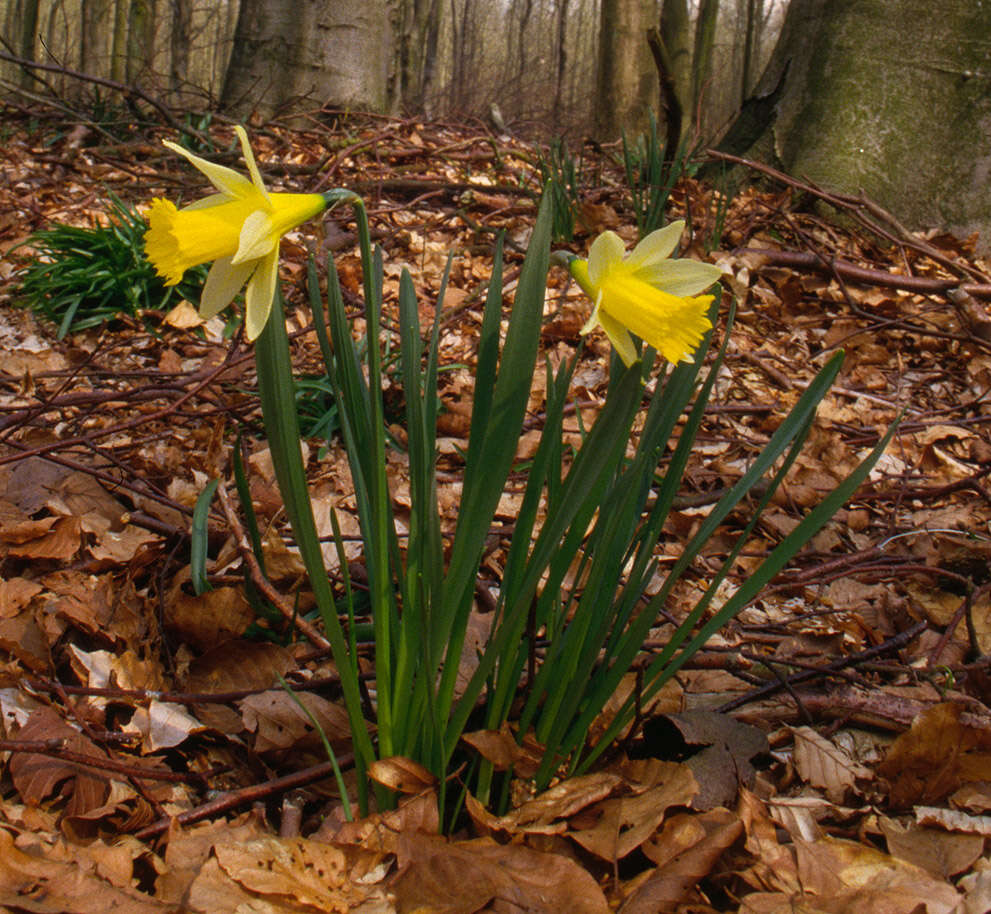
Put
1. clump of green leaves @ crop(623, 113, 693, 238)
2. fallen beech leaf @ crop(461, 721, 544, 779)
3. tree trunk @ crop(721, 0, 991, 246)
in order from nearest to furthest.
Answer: fallen beech leaf @ crop(461, 721, 544, 779), clump of green leaves @ crop(623, 113, 693, 238), tree trunk @ crop(721, 0, 991, 246)

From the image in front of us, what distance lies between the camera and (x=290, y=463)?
2.89 ft

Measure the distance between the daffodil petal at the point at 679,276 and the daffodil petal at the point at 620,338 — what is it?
0.19ft

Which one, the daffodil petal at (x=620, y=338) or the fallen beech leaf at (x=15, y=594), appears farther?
the fallen beech leaf at (x=15, y=594)

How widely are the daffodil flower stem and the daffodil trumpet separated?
40 millimetres

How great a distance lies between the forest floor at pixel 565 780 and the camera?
1.00 metres

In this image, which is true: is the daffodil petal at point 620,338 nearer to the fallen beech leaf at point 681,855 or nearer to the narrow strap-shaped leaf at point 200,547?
the fallen beech leaf at point 681,855

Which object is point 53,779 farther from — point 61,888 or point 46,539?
point 46,539

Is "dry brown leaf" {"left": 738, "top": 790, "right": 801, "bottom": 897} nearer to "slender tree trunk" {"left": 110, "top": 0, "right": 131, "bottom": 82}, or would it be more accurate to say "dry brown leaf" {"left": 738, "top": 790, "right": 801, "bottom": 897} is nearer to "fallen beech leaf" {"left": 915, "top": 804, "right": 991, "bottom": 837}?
"fallen beech leaf" {"left": 915, "top": 804, "right": 991, "bottom": 837}

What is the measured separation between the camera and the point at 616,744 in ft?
4.07

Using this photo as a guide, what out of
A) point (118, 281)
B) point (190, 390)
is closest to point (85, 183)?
point (118, 281)

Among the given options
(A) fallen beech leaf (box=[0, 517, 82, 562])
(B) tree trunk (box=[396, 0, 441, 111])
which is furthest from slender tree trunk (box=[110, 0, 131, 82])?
(A) fallen beech leaf (box=[0, 517, 82, 562])

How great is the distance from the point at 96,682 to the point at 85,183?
385 cm

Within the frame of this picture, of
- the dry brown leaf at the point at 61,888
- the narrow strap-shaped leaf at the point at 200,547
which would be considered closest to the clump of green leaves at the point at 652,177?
the narrow strap-shaped leaf at the point at 200,547

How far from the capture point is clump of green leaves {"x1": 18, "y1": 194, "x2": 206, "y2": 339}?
3203mm
